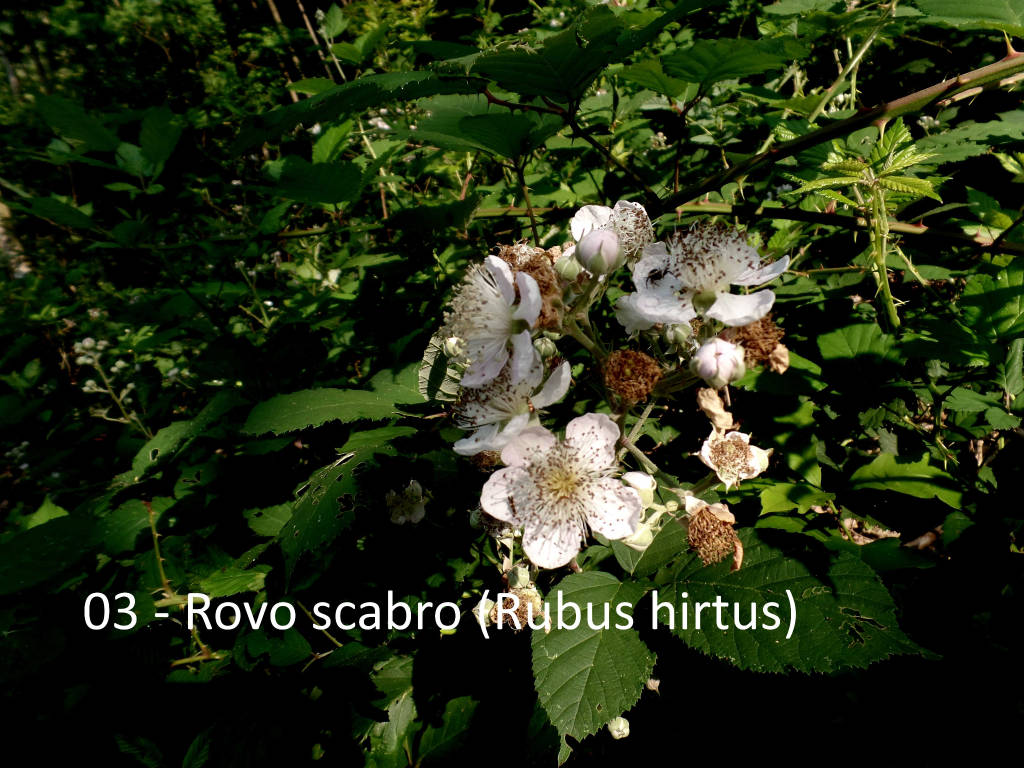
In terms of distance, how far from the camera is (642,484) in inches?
40.9

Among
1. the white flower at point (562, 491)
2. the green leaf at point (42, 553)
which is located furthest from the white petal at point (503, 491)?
the green leaf at point (42, 553)

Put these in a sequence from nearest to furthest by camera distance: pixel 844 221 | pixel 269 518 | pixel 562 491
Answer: pixel 562 491 → pixel 844 221 → pixel 269 518

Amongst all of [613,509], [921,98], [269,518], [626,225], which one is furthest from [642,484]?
[269,518]

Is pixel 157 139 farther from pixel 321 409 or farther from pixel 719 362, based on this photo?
pixel 719 362

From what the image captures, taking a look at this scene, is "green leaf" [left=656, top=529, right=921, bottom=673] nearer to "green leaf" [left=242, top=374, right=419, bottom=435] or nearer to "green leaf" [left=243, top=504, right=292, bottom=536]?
"green leaf" [left=242, top=374, right=419, bottom=435]

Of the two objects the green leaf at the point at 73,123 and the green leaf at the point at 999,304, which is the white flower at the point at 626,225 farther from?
the green leaf at the point at 73,123

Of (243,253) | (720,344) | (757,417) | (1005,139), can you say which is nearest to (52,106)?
(243,253)

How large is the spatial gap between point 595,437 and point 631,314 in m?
0.26

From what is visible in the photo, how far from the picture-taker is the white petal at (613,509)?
41.4 inches

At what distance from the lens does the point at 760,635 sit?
1.12 metres

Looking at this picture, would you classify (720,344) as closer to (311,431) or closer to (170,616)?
(311,431)

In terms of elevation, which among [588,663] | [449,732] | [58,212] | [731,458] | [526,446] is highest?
[58,212]

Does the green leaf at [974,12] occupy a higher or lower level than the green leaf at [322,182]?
lower

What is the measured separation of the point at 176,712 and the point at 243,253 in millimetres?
1483
